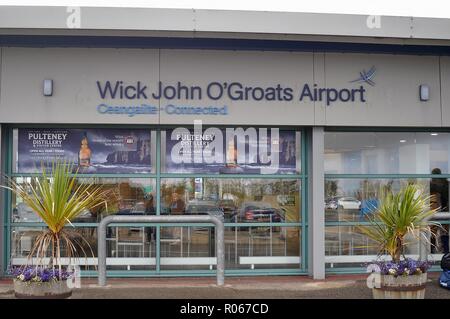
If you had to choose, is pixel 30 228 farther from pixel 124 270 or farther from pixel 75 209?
pixel 75 209

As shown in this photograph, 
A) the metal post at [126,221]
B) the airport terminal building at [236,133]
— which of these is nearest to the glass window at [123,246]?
the airport terminal building at [236,133]

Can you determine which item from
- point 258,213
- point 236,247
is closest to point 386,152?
point 258,213

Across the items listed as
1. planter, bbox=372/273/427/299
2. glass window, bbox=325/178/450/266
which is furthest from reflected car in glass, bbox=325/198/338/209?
planter, bbox=372/273/427/299

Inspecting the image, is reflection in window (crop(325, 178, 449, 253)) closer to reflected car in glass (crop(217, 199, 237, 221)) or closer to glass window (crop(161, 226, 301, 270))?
glass window (crop(161, 226, 301, 270))

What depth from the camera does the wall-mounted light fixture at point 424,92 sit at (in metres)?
10.1

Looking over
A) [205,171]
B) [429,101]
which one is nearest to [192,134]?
[205,171]

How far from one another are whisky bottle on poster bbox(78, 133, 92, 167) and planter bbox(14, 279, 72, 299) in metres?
3.68

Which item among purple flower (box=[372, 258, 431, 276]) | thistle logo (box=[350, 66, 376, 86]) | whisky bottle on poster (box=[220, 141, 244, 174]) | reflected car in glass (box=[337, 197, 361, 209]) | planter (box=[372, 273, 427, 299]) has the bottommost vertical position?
planter (box=[372, 273, 427, 299])

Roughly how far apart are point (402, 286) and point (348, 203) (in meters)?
3.35

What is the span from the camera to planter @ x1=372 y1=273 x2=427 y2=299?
7230 millimetres

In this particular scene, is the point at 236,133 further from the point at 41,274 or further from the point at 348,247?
the point at 41,274

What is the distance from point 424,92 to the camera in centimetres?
1009

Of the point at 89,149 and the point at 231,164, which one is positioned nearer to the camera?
the point at 89,149

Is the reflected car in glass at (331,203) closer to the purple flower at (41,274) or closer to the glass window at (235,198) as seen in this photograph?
the glass window at (235,198)
